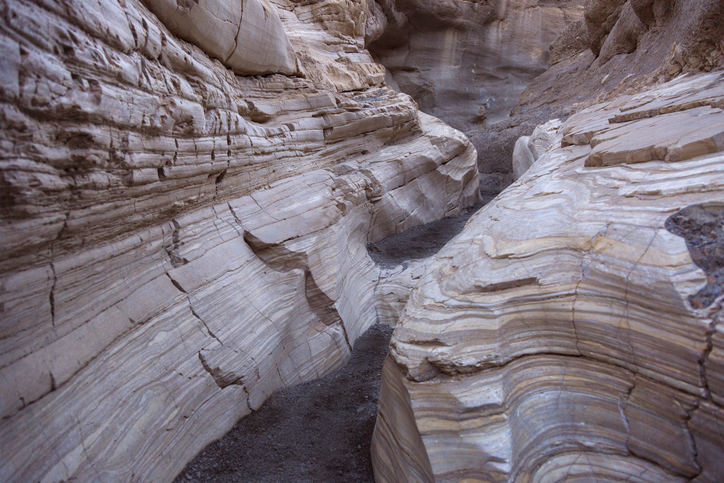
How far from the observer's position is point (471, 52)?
15719 mm

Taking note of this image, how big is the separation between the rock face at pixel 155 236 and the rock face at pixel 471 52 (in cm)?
1065

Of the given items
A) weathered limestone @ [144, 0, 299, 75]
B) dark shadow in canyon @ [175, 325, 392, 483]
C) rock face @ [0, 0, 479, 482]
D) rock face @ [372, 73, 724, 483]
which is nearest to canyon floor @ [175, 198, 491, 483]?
dark shadow in canyon @ [175, 325, 392, 483]

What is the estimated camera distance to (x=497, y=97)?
1622 cm

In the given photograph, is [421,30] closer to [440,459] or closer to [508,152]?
[508,152]

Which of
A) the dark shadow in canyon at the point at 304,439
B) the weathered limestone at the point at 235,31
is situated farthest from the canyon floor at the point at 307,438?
the weathered limestone at the point at 235,31

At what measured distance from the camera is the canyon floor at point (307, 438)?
9.41 feet

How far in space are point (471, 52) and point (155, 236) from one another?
51.1 ft

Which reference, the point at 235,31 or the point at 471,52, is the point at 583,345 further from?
the point at 471,52

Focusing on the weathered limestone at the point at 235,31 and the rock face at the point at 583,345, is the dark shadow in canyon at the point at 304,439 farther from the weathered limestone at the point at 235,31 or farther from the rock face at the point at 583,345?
the weathered limestone at the point at 235,31

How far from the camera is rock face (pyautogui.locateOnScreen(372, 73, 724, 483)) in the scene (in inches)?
69.2

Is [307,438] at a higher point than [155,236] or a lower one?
lower

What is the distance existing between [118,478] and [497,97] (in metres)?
16.8

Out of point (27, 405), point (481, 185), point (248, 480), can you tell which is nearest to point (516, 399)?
point (248, 480)

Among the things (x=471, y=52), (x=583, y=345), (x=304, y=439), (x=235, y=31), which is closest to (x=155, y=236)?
(x=304, y=439)
